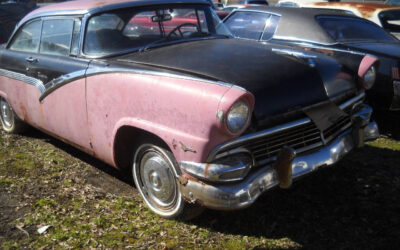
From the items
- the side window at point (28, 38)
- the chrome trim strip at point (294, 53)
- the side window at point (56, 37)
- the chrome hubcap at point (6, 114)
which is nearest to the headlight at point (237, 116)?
the chrome trim strip at point (294, 53)

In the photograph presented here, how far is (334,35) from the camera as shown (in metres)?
5.22

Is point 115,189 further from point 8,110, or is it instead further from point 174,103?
point 8,110

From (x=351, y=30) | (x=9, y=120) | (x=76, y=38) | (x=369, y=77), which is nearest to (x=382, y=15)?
(x=351, y=30)

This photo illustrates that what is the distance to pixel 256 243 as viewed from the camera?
279 cm

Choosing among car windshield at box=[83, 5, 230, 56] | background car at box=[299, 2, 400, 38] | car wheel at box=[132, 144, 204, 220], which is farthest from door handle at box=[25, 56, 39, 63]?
background car at box=[299, 2, 400, 38]

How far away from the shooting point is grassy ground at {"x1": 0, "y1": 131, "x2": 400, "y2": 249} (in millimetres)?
2828

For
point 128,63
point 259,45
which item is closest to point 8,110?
point 128,63

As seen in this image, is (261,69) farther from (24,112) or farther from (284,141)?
(24,112)

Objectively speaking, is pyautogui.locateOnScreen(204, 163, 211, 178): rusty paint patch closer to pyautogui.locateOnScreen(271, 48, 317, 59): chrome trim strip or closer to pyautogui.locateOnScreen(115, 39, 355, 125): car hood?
pyautogui.locateOnScreen(115, 39, 355, 125): car hood

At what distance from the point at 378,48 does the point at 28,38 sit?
4.03m

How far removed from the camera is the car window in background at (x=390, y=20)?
22.5 feet

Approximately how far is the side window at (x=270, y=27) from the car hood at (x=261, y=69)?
1.94 m

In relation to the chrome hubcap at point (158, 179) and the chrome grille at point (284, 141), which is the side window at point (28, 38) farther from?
the chrome grille at point (284, 141)

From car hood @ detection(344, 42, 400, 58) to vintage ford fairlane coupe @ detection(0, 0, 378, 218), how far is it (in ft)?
4.70
